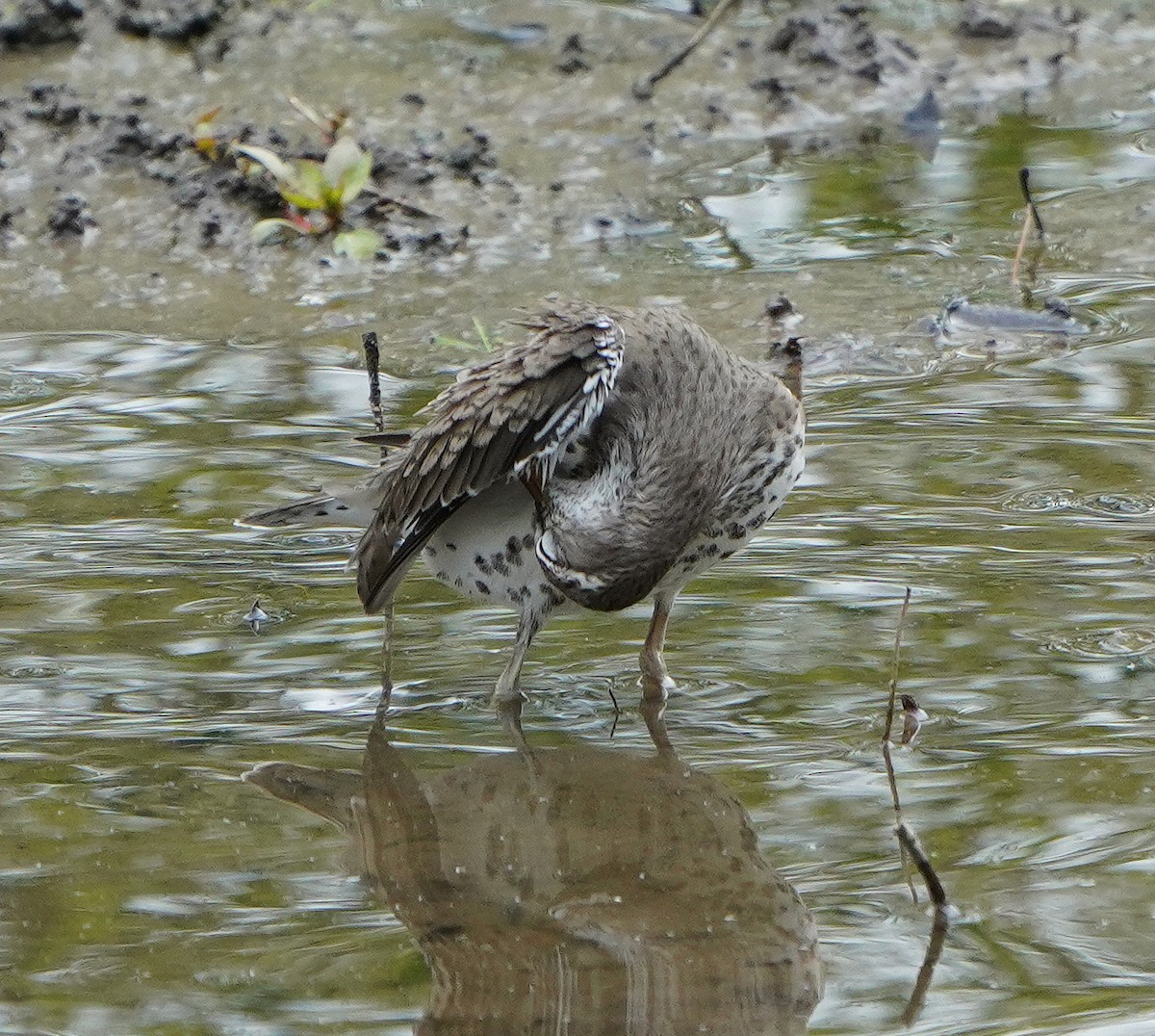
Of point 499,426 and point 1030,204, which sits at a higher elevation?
point 499,426

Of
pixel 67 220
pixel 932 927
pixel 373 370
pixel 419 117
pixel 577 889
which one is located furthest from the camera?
pixel 419 117

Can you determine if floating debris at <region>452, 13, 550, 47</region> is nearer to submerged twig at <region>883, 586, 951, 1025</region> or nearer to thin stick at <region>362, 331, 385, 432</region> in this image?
thin stick at <region>362, 331, 385, 432</region>

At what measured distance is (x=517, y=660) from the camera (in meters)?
5.79

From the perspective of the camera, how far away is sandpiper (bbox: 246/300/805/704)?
5.38 m

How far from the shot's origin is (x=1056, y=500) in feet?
22.9

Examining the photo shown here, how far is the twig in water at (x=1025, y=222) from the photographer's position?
9.36 metres

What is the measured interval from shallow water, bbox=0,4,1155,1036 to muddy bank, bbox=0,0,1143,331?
1.81 ft

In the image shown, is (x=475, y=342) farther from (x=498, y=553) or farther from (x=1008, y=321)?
(x=498, y=553)

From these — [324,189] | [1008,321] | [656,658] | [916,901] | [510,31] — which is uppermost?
[510,31]

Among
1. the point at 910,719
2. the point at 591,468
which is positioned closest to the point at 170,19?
the point at 591,468

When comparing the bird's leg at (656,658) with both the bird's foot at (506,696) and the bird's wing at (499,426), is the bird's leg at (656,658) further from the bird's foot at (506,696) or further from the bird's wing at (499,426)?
the bird's wing at (499,426)

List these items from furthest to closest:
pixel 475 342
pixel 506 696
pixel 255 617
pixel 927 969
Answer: pixel 475 342
pixel 255 617
pixel 506 696
pixel 927 969

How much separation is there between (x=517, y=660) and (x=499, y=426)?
68cm

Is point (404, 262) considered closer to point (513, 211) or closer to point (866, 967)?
point (513, 211)
